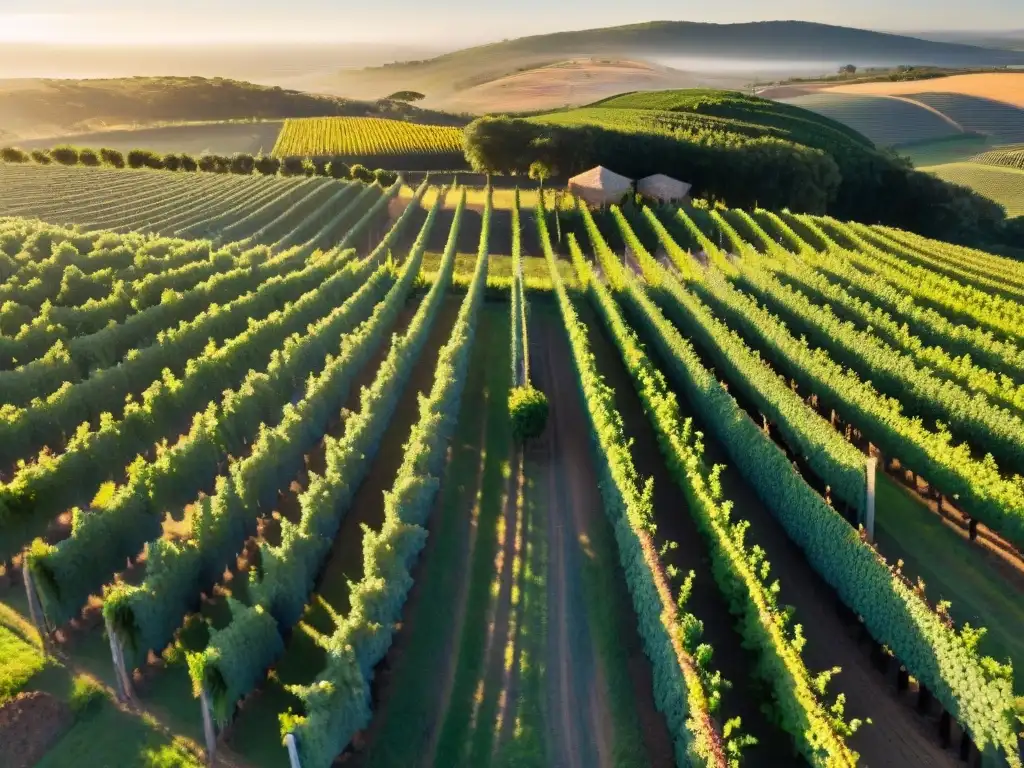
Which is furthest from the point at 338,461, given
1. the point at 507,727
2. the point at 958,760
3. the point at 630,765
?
the point at 958,760

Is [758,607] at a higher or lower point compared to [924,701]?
higher

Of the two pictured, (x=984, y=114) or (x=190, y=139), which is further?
(x=984, y=114)

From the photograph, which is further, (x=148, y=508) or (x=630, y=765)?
(x=148, y=508)

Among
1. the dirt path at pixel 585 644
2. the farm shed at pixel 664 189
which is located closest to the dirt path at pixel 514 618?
the dirt path at pixel 585 644

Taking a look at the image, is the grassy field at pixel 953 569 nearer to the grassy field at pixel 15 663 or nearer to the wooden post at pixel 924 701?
the wooden post at pixel 924 701

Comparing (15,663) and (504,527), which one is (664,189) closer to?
(504,527)

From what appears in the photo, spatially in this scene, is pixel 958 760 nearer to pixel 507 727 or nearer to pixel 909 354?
pixel 507 727

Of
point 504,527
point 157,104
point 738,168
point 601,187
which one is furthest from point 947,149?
point 157,104
